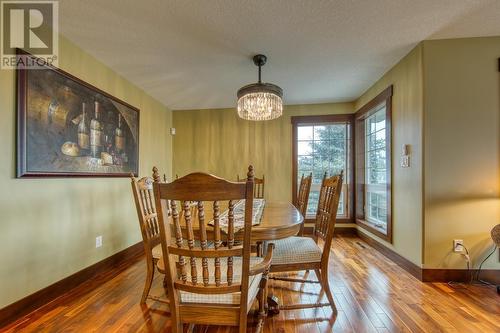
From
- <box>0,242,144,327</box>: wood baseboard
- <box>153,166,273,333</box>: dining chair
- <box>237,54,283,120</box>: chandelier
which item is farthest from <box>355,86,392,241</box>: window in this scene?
<box>0,242,144,327</box>: wood baseboard

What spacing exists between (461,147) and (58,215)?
3.62m

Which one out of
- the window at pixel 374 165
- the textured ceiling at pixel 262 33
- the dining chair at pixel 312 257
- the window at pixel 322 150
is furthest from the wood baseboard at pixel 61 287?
the window at pixel 374 165

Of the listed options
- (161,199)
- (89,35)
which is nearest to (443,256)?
(161,199)

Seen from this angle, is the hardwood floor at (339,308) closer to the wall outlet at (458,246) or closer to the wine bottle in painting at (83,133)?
the wall outlet at (458,246)

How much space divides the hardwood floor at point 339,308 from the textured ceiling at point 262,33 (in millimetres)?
2220

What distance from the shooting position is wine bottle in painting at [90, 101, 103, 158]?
2488 mm

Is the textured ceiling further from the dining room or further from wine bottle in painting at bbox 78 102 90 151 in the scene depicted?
wine bottle in painting at bbox 78 102 90 151

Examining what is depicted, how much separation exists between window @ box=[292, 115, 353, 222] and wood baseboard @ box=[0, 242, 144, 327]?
2662 mm

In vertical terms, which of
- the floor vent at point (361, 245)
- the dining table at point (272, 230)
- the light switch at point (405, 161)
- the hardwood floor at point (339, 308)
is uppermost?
the light switch at point (405, 161)

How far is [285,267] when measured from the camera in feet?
5.55

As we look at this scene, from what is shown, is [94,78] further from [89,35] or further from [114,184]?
[114,184]

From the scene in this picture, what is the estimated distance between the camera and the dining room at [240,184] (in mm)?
1606

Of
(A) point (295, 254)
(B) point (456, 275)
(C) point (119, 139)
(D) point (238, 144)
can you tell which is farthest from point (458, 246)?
(C) point (119, 139)

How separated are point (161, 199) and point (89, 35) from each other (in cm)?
197
